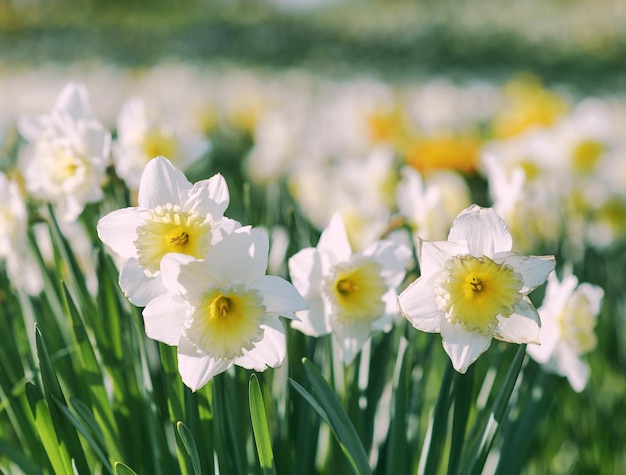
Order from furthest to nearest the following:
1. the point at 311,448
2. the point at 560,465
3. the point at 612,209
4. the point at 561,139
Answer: the point at 561,139 < the point at 612,209 < the point at 560,465 < the point at 311,448

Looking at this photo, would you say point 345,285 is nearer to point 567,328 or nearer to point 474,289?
point 474,289

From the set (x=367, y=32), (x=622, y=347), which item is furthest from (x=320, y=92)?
(x=367, y=32)

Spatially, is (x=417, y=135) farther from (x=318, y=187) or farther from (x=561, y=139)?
(x=318, y=187)

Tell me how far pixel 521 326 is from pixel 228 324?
44 cm

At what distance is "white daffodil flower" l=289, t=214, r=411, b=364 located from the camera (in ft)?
3.83

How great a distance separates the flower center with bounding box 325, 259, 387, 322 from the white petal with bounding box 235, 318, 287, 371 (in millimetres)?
172

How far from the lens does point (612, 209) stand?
8.32 ft

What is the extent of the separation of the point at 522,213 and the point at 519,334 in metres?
0.64

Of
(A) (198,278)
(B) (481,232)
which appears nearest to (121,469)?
(A) (198,278)

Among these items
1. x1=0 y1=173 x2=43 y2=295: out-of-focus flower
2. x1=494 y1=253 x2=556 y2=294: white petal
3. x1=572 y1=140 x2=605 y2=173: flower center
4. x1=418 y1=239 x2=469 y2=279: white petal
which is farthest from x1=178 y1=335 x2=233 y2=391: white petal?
x1=572 y1=140 x2=605 y2=173: flower center

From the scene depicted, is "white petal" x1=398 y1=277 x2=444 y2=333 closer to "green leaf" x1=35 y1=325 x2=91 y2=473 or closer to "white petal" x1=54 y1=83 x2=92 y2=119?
"green leaf" x1=35 y1=325 x2=91 y2=473

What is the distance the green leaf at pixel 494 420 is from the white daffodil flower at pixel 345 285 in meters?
0.23

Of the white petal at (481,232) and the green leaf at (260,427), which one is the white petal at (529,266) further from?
the green leaf at (260,427)

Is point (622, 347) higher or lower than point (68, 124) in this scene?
lower
